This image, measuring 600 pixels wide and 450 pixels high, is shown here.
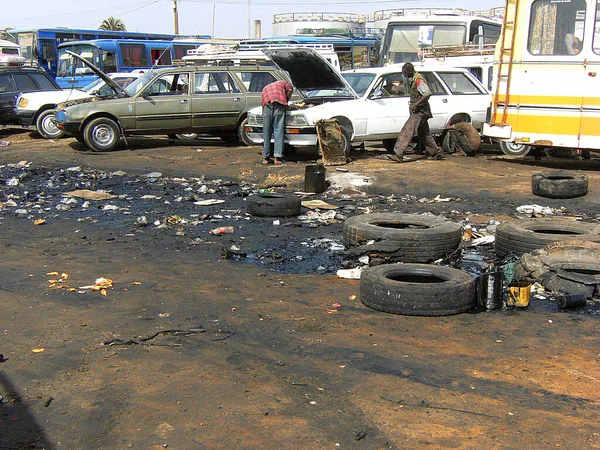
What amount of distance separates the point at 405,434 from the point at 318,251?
4.22m

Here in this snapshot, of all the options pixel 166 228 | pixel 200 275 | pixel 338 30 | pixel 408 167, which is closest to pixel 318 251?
pixel 200 275

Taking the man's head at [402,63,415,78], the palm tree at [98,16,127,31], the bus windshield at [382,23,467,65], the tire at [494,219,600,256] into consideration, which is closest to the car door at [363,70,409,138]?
the man's head at [402,63,415,78]

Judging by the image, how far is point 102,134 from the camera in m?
15.6

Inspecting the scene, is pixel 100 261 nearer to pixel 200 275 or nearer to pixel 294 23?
pixel 200 275

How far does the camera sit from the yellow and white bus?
1190 centimetres

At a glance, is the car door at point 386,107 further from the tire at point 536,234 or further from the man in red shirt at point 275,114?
the tire at point 536,234

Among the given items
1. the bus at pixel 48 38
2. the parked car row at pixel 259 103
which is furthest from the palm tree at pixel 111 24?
the parked car row at pixel 259 103

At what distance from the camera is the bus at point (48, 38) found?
102 ft

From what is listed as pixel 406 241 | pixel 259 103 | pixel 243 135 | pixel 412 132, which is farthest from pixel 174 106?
pixel 406 241

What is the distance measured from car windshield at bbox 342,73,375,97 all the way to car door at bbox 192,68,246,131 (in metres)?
2.57

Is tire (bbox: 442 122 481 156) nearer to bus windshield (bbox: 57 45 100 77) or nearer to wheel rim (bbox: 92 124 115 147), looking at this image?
→ wheel rim (bbox: 92 124 115 147)

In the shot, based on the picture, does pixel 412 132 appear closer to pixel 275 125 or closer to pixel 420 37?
pixel 275 125

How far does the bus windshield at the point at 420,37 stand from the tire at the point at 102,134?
10.1 metres

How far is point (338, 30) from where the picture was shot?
3622cm
